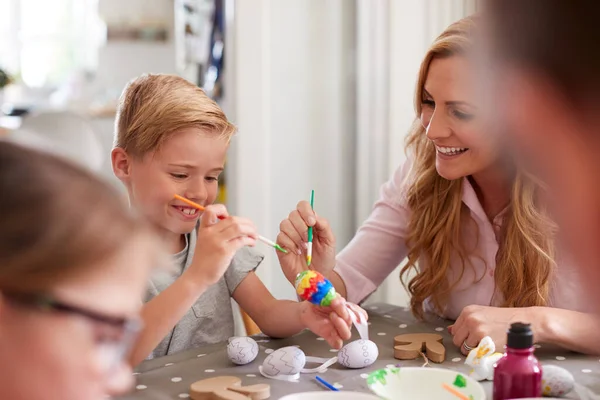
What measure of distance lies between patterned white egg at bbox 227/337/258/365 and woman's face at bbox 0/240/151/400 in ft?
1.93

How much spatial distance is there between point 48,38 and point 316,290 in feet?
17.2

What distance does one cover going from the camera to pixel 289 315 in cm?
152

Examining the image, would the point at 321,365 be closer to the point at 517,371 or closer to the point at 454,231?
the point at 517,371

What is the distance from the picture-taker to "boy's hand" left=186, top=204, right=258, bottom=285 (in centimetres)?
131

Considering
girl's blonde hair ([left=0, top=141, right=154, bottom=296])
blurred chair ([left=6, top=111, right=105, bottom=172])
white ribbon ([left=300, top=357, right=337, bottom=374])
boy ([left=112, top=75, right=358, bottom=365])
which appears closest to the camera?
girl's blonde hair ([left=0, top=141, right=154, bottom=296])

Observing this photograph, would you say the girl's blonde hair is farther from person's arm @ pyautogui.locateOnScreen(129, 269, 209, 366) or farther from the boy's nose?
the boy's nose

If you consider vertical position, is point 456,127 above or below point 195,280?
above

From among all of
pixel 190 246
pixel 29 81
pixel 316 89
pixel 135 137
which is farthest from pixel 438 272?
pixel 29 81

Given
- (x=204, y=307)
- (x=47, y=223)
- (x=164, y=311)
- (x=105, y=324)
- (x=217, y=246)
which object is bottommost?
(x=204, y=307)

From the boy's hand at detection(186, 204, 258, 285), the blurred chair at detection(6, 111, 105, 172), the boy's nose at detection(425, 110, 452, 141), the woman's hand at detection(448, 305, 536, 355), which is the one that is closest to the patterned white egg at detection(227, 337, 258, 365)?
the boy's hand at detection(186, 204, 258, 285)

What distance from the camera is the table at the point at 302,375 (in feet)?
3.98

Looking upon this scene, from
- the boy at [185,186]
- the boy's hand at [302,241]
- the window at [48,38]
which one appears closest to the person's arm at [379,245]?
the boy's hand at [302,241]

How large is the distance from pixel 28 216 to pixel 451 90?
1.17 m

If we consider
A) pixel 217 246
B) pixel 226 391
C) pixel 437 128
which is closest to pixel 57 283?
pixel 226 391
